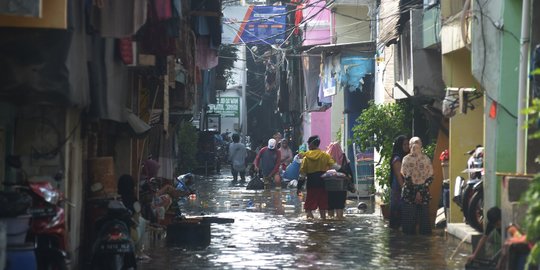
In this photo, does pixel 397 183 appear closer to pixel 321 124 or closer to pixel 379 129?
pixel 379 129

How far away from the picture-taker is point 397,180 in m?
18.9

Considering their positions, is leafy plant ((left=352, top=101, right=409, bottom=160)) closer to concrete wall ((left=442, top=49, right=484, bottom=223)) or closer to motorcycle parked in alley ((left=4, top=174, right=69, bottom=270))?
concrete wall ((left=442, top=49, right=484, bottom=223))

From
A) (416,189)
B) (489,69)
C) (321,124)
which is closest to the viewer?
(489,69)

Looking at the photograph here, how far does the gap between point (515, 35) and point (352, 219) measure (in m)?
8.20

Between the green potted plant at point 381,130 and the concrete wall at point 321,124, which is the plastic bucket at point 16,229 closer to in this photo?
the green potted plant at point 381,130

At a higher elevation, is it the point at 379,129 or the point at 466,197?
the point at 379,129

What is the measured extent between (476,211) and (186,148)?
81.8 ft

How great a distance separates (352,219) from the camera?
21.6 meters

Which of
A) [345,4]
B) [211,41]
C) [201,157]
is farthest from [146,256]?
[201,157]

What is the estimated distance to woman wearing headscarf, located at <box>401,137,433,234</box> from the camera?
1798 cm

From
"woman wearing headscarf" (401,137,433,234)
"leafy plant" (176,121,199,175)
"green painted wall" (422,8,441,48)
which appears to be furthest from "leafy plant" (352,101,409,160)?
"leafy plant" (176,121,199,175)

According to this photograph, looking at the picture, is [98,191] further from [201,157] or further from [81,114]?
[201,157]

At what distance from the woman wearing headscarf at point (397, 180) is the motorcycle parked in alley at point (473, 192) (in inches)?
64.9

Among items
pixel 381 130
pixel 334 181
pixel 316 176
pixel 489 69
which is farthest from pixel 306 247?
pixel 381 130
